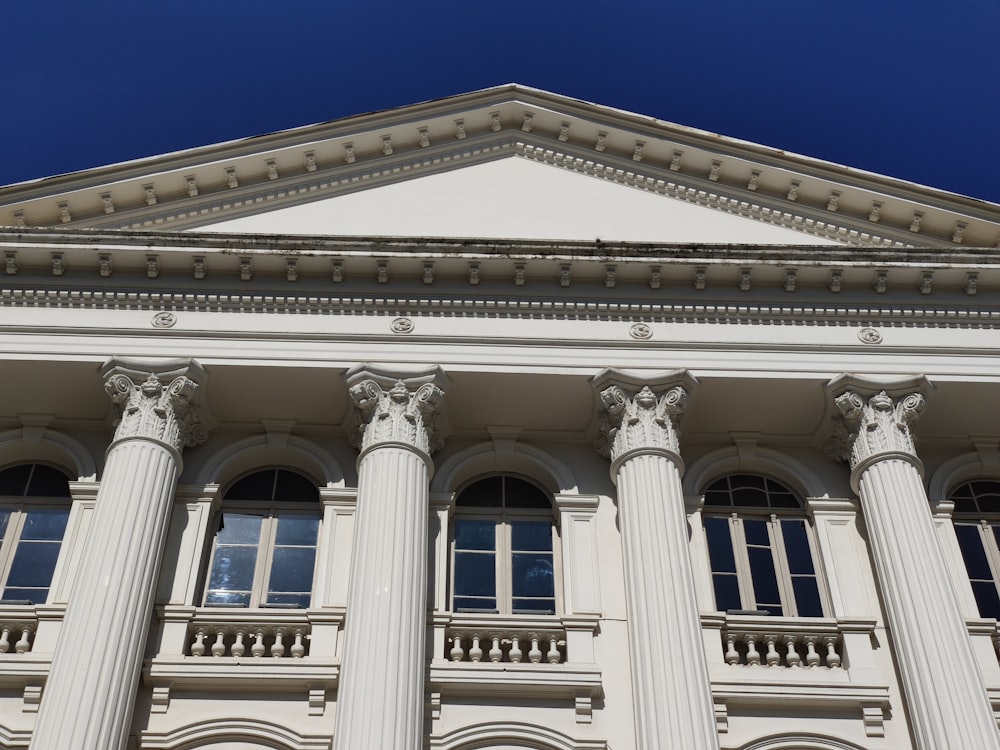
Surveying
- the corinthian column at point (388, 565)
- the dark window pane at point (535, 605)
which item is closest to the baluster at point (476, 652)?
the corinthian column at point (388, 565)

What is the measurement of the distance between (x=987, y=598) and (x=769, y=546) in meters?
3.03

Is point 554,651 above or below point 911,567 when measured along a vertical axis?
below

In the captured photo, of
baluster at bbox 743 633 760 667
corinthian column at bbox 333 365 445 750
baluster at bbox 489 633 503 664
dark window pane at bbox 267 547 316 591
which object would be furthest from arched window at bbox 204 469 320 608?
baluster at bbox 743 633 760 667

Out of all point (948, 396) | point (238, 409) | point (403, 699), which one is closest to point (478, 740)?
point (403, 699)

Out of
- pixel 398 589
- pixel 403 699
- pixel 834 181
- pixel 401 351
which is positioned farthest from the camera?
pixel 834 181

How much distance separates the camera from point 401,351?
56.6ft

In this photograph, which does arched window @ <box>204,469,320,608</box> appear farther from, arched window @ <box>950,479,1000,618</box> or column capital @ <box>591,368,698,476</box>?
arched window @ <box>950,479,1000,618</box>

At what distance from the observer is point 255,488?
17688 mm

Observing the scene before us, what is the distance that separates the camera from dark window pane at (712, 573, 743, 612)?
16.4 m

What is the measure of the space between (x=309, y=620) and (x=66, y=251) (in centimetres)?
649

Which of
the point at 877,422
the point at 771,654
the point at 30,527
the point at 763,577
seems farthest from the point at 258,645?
the point at 877,422

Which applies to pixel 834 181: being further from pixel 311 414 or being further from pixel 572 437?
pixel 311 414

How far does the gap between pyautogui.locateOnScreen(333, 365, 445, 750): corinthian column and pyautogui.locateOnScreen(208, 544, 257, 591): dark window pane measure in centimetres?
199

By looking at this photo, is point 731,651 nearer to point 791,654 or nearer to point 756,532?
point 791,654
